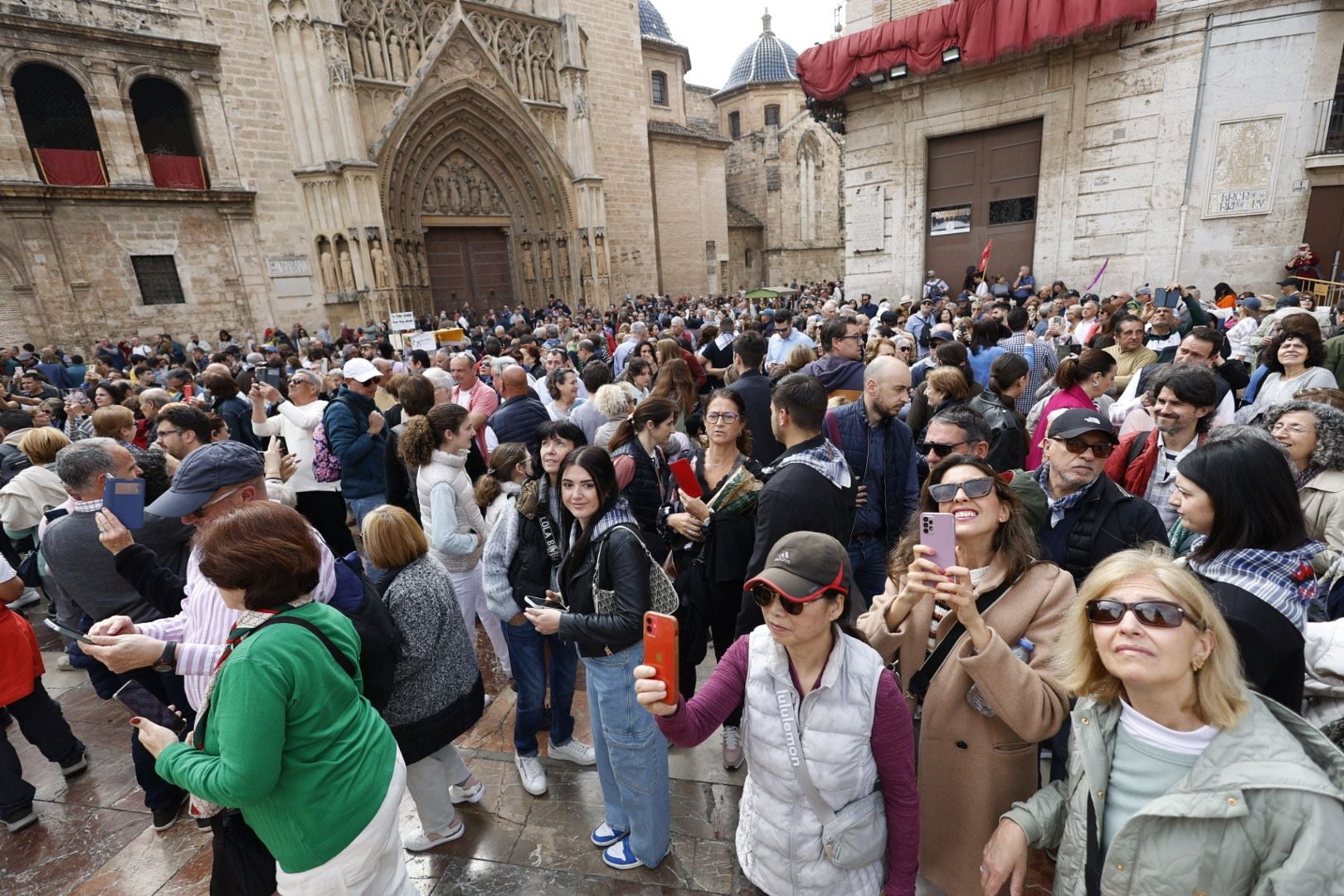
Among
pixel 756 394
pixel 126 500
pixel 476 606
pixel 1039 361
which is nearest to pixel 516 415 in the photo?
pixel 476 606

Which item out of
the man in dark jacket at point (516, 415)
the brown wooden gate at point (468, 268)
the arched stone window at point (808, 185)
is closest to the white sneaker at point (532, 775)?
the man in dark jacket at point (516, 415)

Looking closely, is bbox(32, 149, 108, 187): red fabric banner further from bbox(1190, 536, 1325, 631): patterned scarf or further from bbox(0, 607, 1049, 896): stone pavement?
bbox(1190, 536, 1325, 631): patterned scarf

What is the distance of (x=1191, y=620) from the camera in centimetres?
137

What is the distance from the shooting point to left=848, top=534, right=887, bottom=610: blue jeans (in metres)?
3.62

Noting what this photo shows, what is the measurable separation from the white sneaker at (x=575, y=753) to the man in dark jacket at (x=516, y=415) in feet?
7.45

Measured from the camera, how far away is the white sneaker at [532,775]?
125 inches

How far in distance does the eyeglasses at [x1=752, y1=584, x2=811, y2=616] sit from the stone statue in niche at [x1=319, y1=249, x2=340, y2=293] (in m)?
18.3

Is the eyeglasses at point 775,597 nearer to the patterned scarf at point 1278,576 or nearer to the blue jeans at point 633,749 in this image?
the blue jeans at point 633,749

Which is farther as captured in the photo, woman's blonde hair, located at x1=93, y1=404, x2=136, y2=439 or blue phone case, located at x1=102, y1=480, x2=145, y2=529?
woman's blonde hair, located at x1=93, y1=404, x2=136, y2=439

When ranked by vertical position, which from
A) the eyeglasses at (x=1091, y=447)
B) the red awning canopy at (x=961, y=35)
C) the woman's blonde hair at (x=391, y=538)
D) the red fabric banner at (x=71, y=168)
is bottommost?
the woman's blonde hair at (x=391, y=538)

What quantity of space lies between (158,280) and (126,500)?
16.5 meters

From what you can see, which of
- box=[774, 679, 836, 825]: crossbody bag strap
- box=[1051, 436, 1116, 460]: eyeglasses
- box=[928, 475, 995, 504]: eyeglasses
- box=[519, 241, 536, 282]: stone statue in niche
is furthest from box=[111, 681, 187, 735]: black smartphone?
box=[519, 241, 536, 282]: stone statue in niche

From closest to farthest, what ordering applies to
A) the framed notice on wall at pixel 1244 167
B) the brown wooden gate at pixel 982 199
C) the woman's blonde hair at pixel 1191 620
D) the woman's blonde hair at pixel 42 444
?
1. the woman's blonde hair at pixel 1191 620
2. the woman's blonde hair at pixel 42 444
3. the framed notice on wall at pixel 1244 167
4. the brown wooden gate at pixel 982 199

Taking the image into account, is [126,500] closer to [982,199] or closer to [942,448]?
[942,448]
